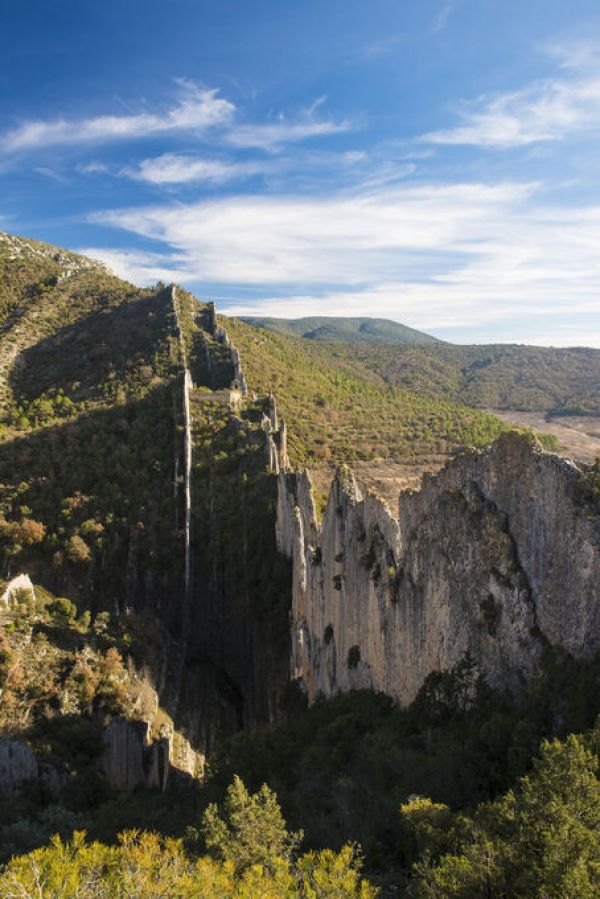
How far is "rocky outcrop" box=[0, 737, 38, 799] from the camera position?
2055 centimetres

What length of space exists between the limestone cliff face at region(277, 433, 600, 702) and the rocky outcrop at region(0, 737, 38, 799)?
12952mm

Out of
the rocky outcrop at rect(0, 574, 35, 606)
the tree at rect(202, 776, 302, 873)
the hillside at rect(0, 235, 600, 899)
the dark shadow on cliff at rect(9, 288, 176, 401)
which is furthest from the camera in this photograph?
the dark shadow on cliff at rect(9, 288, 176, 401)

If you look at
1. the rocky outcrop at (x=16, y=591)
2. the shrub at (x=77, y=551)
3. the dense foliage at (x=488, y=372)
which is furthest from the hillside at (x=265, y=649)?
the dense foliage at (x=488, y=372)

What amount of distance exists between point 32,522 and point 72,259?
278 feet

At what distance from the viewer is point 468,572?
16062 millimetres

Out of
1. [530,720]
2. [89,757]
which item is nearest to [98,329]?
[89,757]

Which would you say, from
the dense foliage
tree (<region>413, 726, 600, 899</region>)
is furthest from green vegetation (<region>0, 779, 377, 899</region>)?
the dense foliage

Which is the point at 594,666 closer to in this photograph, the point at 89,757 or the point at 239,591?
the point at 89,757

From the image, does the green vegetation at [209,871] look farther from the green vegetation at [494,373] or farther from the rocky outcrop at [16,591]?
the green vegetation at [494,373]

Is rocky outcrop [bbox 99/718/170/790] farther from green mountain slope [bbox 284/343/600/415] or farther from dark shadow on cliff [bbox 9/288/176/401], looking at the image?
green mountain slope [bbox 284/343/600/415]

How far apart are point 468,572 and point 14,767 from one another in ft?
61.8

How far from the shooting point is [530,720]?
12.6 m

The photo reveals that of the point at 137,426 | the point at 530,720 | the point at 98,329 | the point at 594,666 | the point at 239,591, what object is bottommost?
the point at 239,591

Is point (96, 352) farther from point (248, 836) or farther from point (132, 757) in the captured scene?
point (248, 836)
